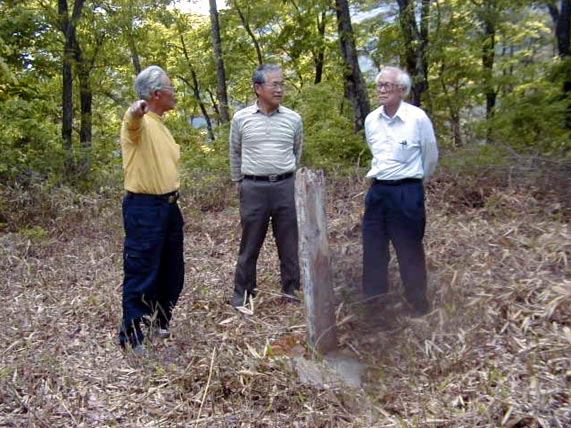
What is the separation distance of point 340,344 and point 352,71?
7278mm

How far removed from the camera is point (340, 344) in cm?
434

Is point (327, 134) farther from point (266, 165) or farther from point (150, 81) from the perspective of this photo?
point (150, 81)

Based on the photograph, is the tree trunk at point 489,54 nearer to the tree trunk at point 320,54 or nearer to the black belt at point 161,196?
the tree trunk at point 320,54

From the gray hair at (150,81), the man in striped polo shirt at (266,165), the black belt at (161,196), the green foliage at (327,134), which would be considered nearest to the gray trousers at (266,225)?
the man in striped polo shirt at (266,165)

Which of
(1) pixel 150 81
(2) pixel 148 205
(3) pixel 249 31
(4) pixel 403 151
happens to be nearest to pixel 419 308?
(4) pixel 403 151

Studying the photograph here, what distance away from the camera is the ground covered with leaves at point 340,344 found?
3504 millimetres

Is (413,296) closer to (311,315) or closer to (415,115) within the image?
(311,315)

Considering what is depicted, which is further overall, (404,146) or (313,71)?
(313,71)

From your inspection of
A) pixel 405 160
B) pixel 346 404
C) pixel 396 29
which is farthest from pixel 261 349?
pixel 396 29

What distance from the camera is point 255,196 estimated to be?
5.08 metres

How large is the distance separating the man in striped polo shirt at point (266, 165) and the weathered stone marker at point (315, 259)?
37.5 inches

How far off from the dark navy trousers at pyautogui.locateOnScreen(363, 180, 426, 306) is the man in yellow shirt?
1.46 m

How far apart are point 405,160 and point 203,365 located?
2.04 m

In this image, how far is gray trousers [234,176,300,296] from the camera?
5.08 meters
